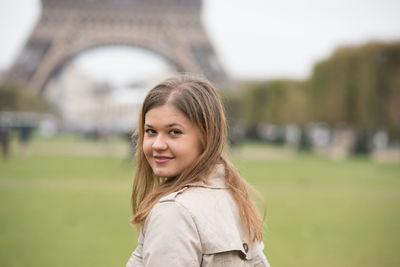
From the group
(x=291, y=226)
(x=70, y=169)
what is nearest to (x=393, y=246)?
(x=291, y=226)

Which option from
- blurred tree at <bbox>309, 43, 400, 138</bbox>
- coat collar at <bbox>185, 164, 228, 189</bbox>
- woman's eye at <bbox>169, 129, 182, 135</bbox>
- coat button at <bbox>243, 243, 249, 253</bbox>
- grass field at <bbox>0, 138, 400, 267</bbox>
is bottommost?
grass field at <bbox>0, 138, 400, 267</bbox>

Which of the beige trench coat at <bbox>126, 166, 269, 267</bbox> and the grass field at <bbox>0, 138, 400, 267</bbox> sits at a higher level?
the beige trench coat at <bbox>126, 166, 269, 267</bbox>

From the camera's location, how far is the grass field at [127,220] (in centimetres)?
379

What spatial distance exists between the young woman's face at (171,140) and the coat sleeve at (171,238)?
253 mm

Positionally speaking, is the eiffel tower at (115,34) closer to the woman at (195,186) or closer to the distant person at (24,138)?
the distant person at (24,138)

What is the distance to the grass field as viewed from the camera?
12.4 feet

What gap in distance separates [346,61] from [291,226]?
15518 millimetres

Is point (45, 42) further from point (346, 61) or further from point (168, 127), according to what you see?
point (168, 127)

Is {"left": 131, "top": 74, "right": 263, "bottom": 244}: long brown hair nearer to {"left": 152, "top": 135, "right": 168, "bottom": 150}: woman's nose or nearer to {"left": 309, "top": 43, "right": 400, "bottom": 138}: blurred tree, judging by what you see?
{"left": 152, "top": 135, "right": 168, "bottom": 150}: woman's nose

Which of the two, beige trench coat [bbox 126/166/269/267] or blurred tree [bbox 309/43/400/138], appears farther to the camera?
blurred tree [bbox 309/43/400/138]

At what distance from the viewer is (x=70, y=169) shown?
10.5 meters

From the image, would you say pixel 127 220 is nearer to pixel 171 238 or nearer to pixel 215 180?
pixel 215 180

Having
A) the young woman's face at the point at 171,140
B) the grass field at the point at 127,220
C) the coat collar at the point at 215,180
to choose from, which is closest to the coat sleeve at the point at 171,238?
the coat collar at the point at 215,180

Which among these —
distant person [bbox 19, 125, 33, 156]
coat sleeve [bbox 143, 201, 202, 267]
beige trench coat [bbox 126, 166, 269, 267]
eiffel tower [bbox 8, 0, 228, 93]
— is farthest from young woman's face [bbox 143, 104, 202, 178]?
eiffel tower [bbox 8, 0, 228, 93]
